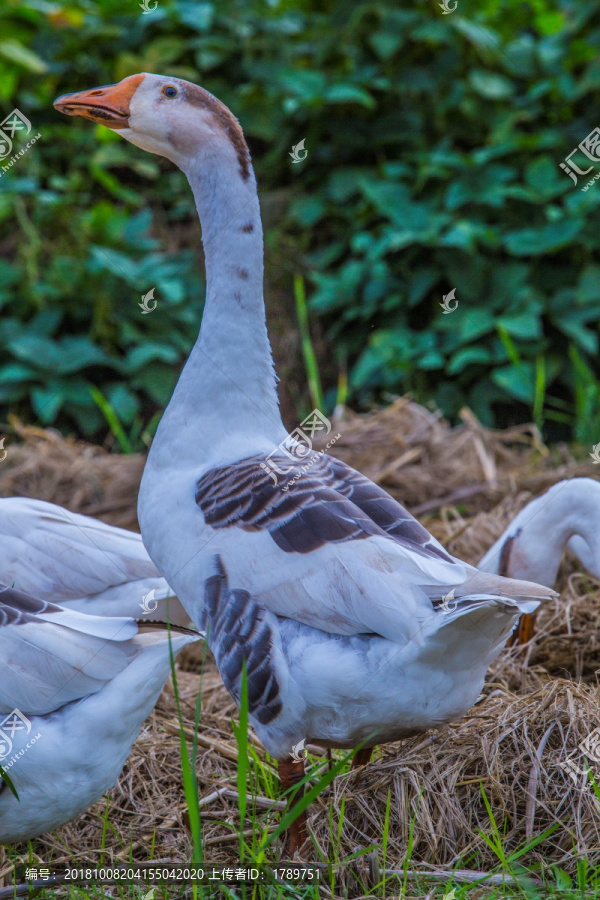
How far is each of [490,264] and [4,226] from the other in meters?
3.30

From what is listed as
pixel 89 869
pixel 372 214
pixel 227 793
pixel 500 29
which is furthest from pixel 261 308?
pixel 500 29

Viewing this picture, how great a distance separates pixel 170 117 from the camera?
7.97 feet

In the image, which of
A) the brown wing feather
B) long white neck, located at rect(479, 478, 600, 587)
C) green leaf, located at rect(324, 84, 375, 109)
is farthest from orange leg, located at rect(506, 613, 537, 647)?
green leaf, located at rect(324, 84, 375, 109)

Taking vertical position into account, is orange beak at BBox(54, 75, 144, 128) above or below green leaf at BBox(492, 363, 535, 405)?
above

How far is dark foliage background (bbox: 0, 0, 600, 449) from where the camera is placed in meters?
5.64

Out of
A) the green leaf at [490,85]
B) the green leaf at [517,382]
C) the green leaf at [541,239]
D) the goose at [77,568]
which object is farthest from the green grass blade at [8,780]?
the green leaf at [490,85]

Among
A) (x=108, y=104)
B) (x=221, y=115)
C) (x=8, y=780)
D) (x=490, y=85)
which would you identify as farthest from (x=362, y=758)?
(x=490, y=85)

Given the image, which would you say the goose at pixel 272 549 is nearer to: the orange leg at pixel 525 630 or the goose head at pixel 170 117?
the goose head at pixel 170 117

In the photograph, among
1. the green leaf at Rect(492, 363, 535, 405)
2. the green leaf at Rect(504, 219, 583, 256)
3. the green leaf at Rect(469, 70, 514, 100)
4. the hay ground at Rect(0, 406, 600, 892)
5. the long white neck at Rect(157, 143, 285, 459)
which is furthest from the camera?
the green leaf at Rect(469, 70, 514, 100)

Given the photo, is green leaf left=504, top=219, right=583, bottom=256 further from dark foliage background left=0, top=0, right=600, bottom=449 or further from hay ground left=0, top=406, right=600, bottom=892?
hay ground left=0, top=406, right=600, bottom=892

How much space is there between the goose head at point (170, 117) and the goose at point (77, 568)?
1.17 meters

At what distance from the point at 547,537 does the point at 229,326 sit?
130cm

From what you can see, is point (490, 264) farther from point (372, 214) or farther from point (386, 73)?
point (386, 73)

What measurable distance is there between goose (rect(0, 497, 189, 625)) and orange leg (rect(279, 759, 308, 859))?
27.5 inches
